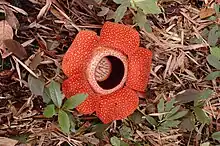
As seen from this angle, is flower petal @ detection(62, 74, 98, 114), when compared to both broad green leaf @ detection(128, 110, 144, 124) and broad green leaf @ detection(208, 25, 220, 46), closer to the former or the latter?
broad green leaf @ detection(128, 110, 144, 124)

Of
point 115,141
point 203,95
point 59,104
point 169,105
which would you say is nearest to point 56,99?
point 59,104

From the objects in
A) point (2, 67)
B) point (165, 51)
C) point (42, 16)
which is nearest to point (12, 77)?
point (2, 67)

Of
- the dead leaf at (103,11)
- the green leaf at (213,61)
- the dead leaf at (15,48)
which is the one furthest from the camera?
the green leaf at (213,61)

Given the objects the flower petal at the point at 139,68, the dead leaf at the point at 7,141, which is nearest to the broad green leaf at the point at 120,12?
the flower petal at the point at 139,68

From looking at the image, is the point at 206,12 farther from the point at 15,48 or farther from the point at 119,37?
the point at 15,48

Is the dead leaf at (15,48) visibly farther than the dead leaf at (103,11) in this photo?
No

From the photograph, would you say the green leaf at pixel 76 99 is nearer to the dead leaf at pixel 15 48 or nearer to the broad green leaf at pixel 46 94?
the broad green leaf at pixel 46 94

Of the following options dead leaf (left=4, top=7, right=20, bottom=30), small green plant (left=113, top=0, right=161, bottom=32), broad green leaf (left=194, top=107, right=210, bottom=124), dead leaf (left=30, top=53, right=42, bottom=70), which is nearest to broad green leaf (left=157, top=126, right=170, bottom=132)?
broad green leaf (left=194, top=107, right=210, bottom=124)
